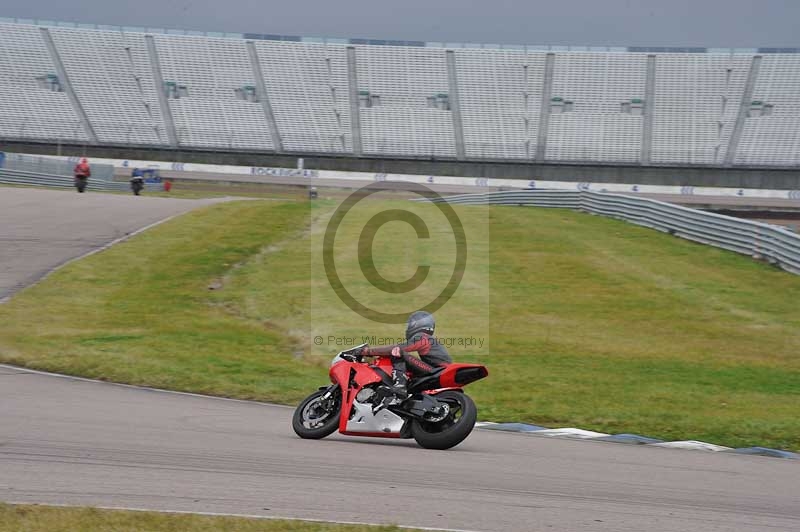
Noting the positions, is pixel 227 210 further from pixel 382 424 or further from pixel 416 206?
pixel 382 424

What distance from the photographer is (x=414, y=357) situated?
29.8 feet

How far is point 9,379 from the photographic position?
488 inches

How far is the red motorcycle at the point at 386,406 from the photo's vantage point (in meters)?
8.75

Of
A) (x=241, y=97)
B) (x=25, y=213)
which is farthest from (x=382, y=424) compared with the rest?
(x=241, y=97)

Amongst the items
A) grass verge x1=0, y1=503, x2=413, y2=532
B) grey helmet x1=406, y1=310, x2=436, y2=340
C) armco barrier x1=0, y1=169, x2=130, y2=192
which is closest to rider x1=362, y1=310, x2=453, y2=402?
grey helmet x1=406, y1=310, x2=436, y2=340

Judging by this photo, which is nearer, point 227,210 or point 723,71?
point 227,210

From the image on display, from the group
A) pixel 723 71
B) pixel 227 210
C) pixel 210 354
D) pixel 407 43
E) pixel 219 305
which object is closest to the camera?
pixel 210 354

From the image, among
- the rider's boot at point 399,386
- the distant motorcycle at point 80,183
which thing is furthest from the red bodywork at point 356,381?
the distant motorcycle at point 80,183

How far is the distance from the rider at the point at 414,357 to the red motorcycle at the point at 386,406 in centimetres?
7

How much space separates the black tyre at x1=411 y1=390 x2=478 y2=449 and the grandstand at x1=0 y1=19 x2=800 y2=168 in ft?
179

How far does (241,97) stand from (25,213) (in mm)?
37726

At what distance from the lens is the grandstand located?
205 feet

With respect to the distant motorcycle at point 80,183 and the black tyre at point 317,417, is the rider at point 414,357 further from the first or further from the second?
the distant motorcycle at point 80,183

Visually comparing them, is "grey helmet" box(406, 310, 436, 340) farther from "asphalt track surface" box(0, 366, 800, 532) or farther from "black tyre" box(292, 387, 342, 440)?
"asphalt track surface" box(0, 366, 800, 532)
